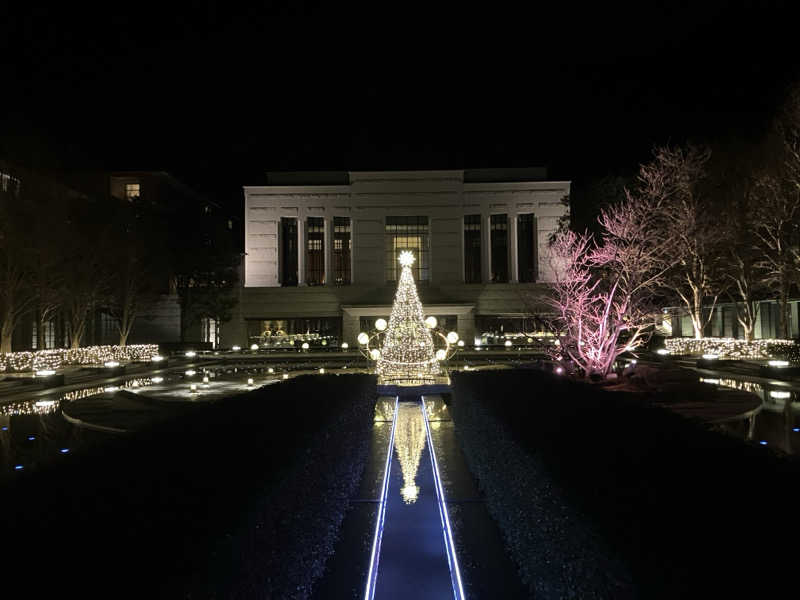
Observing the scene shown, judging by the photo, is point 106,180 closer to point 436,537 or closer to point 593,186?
point 593,186

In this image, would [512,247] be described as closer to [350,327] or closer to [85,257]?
[350,327]

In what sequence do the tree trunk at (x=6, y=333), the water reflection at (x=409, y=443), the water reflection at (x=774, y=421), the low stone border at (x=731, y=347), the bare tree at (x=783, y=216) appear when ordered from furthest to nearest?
the bare tree at (x=783, y=216) < the low stone border at (x=731, y=347) < the tree trunk at (x=6, y=333) < the water reflection at (x=774, y=421) < the water reflection at (x=409, y=443)

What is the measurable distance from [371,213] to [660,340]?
24918mm

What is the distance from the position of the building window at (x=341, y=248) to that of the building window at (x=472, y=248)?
10.1 meters

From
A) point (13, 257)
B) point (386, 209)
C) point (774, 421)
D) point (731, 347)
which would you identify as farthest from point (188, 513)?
point (386, 209)

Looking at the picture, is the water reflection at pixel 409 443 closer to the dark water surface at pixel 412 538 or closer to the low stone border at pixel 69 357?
the dark water surface at pixel 412 538

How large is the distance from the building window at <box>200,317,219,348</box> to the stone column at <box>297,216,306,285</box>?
7.79 m

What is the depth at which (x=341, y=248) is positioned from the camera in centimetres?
5253

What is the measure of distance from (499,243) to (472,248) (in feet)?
8.03

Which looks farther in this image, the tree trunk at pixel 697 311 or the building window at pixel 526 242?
the building window at pixel 526 242

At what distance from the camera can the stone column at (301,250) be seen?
51.7 metres

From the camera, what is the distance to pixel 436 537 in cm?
731

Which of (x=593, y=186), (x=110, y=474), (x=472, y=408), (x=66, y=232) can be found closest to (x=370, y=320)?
(x=593, y=186)

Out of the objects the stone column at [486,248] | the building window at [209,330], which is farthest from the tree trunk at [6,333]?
the stone column at [486,248]
